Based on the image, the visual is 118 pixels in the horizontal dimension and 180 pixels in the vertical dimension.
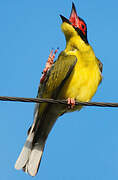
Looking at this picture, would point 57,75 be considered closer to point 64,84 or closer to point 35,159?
point 64,84

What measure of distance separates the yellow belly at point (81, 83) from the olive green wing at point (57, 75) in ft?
0.36

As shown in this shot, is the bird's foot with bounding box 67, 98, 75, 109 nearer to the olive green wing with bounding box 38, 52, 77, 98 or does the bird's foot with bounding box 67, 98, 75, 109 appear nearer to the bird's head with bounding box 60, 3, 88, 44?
the olive green wing with bounding box 38, 52, 77, 98

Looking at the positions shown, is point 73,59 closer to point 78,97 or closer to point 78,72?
point 78,72

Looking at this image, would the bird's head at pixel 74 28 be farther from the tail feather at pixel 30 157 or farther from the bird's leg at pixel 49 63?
the tail feather at pixel 30 157

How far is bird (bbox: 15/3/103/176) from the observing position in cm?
784

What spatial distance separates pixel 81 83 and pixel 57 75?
55cm

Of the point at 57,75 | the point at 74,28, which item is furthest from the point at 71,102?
the point at 74,28

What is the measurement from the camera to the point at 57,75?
26.0 feet

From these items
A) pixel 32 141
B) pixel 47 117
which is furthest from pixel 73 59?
pixel 32 141

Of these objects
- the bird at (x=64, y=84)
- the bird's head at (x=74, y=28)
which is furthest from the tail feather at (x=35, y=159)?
the bird's head at (x=74, y=28)

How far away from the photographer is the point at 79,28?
8.84m

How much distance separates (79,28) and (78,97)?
189 cm

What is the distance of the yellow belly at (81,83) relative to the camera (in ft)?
25.6

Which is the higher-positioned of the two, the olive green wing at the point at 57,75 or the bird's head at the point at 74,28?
the bird's head at the point at 74,28
